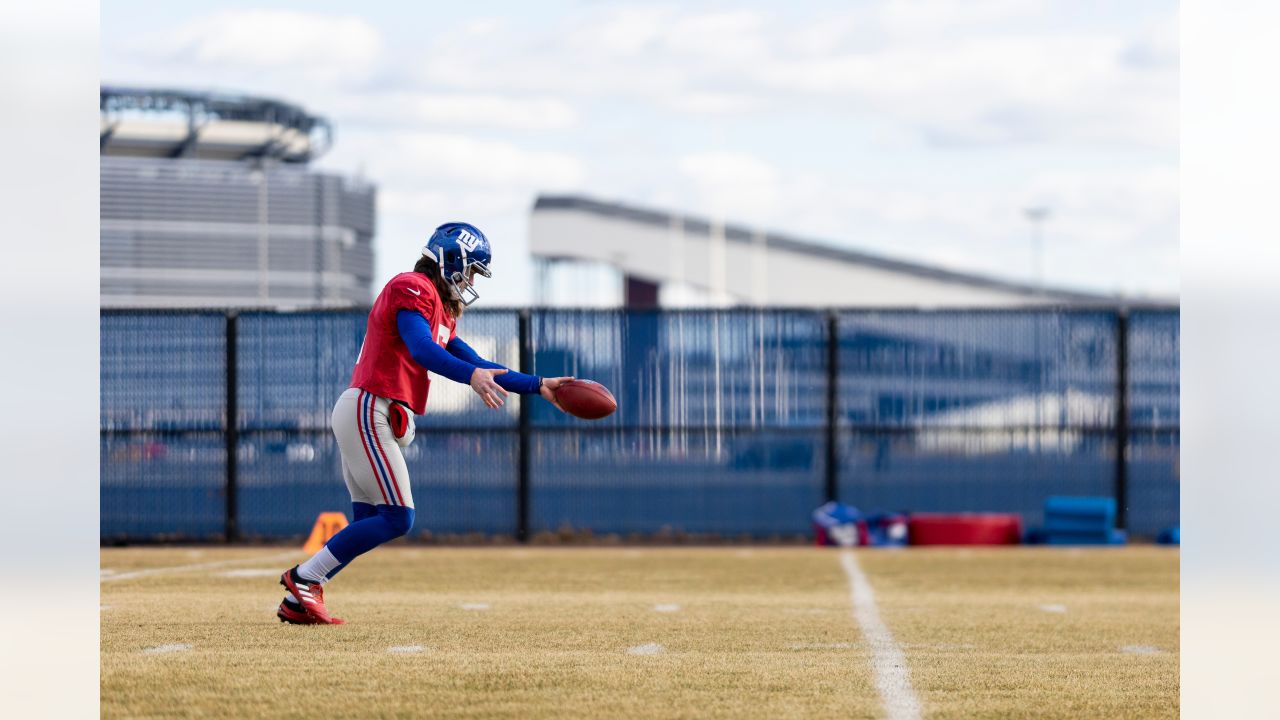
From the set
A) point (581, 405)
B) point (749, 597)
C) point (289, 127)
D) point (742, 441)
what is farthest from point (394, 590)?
point (289, 127)

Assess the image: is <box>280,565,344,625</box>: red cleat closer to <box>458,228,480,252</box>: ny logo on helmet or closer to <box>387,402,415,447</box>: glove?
<box>387,402,415,447</box>: glove

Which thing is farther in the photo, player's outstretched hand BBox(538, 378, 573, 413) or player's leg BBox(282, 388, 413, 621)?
player's leg BBox(282, 388, 413, 621)

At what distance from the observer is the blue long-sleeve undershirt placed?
22.8 feet

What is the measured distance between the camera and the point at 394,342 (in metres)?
7.40

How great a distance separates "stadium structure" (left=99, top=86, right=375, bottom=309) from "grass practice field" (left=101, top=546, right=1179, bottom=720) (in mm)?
81117

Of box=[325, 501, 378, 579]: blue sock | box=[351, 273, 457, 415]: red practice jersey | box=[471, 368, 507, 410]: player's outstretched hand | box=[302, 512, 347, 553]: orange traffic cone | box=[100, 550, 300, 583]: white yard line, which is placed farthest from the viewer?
box=[302, 512, 347, 553]: orange traffic cone

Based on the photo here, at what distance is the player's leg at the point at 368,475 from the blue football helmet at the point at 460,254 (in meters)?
0.63

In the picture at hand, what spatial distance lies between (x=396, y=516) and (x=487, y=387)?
1.01 meters

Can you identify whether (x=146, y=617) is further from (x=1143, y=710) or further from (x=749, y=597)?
(x=1143, y=710)

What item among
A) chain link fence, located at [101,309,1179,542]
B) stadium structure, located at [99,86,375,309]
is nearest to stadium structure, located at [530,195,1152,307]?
stadium structure, located at [99,86,375,309]

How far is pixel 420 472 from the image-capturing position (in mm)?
16328

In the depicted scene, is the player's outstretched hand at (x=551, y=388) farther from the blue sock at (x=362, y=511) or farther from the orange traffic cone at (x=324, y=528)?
the orange traffic cone at (x=324, y=528)

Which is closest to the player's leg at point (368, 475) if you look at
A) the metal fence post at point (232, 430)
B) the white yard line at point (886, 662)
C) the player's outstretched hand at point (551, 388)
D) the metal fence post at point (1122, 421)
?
the player's outstretched hand at point (551, 388)

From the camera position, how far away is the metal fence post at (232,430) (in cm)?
1594
